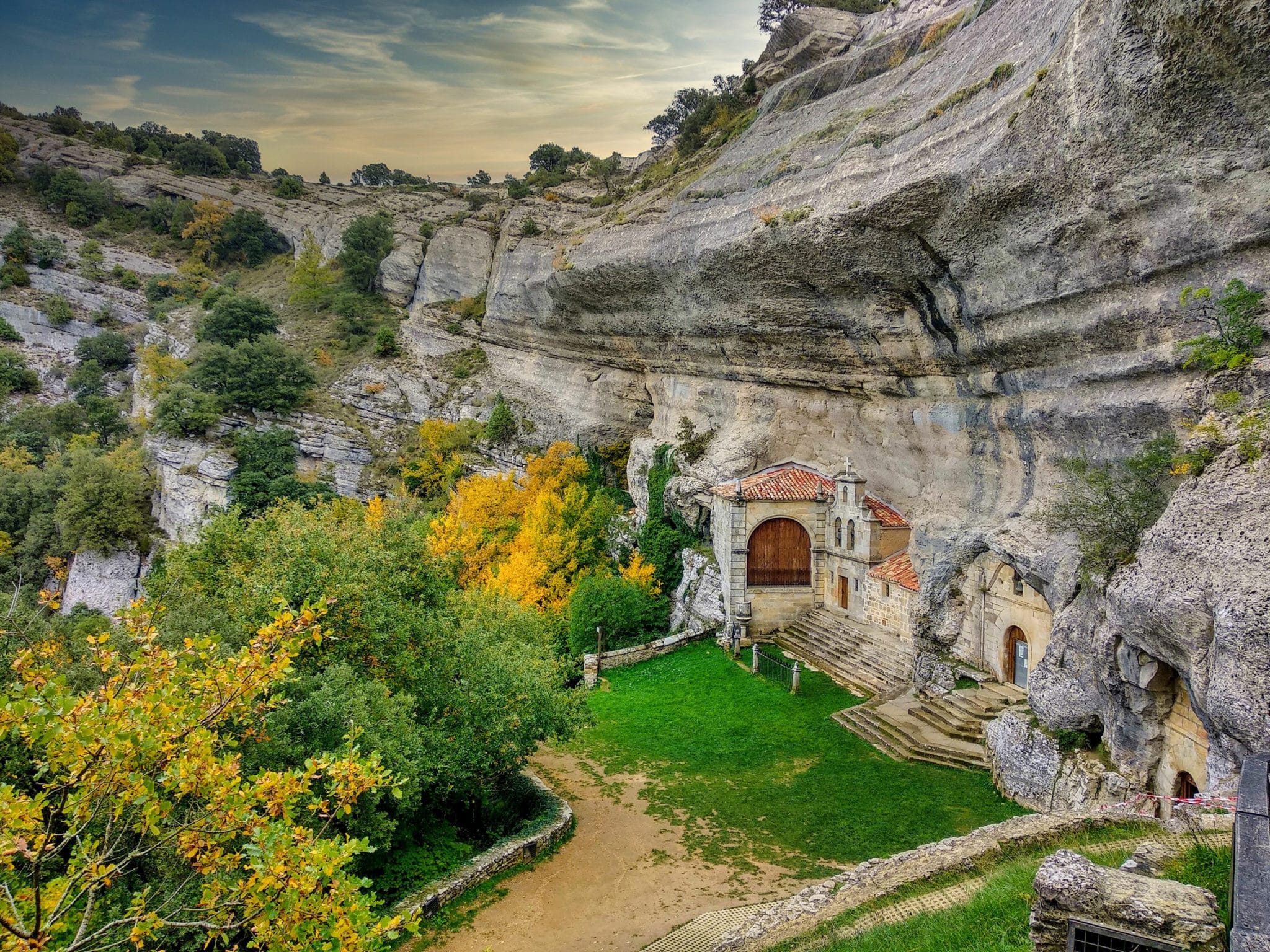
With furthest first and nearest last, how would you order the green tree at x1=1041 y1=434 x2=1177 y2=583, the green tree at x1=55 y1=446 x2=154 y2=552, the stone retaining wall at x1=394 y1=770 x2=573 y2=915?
the green tree at x1=55 y1=446 x2=154 y2=552
the green tree at x1=1041 y1=434 x2=1177 y2=583
the stone retaining wall at x1=394 y1=770 x2=573 y2=915

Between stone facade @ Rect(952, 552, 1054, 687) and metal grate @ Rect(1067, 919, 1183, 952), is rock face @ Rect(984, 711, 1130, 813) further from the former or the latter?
metal grate @ Rect(1067, 919, 1183, 952)

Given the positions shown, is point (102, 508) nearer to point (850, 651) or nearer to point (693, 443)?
point (693, 443)

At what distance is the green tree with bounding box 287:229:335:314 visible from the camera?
49406mm

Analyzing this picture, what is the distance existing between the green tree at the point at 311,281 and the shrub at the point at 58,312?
1517cm

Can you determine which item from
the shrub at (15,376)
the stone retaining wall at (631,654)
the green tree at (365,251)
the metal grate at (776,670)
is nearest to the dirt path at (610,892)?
the metal grate at (776,670)

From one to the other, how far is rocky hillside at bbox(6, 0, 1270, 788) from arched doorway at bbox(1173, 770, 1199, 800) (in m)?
0.56

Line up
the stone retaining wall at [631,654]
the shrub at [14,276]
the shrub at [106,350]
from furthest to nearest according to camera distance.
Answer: the shrub at [14,276] → the shrub at [106,350] → the stone retaining wall at [631,654]

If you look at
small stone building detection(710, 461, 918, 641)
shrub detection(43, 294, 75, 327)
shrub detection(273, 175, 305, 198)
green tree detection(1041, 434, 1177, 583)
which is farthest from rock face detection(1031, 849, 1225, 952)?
shrub detection(273, 175, 305, 198)

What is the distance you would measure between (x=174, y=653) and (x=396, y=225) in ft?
166

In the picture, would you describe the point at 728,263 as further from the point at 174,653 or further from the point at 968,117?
the point at 174,653

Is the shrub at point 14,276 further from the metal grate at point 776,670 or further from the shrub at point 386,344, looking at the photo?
the metal grate at point 776,670

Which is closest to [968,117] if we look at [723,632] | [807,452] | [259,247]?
[807,452]

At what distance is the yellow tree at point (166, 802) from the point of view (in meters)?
4.28

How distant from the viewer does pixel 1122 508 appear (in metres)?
11.2
